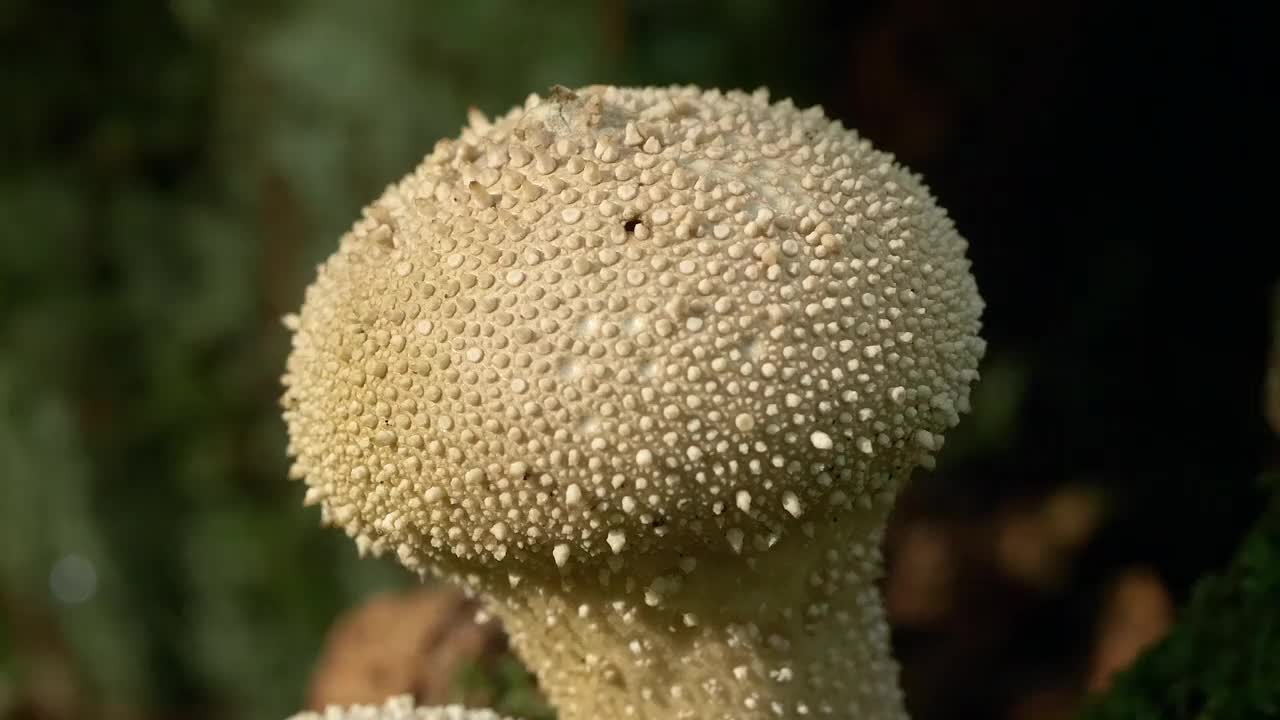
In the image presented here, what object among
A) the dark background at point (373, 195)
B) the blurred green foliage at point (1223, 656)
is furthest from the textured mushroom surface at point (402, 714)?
the dark background at point (373, 195)

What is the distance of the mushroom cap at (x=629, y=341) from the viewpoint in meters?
0.85

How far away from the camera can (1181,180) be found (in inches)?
82.8

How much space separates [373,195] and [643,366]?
1688mm

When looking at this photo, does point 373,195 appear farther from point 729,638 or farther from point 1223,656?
point 1223,656

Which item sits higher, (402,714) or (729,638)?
(402,714)

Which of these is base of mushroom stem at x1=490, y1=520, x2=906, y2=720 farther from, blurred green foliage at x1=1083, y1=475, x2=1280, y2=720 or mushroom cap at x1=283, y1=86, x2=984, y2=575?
blurred green foliage at x1=1083, y1=475, x2=1280, y2=720

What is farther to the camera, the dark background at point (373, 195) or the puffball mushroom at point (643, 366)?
the dark background at point (373, 195)

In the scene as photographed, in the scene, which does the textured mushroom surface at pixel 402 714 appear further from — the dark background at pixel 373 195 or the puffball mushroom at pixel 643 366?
the dark background at pixel 373 195

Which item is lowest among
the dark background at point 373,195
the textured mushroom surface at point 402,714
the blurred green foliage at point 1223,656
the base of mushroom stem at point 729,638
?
the blurred green foliage at point 1223,656

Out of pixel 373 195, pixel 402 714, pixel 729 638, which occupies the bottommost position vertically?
pixel 729 638

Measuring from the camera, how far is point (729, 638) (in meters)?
1.05

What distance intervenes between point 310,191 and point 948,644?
1.55 meters

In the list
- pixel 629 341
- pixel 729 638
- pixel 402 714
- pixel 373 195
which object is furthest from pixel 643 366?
pixel 373 195

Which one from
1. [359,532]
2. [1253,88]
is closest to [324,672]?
[359,532]
